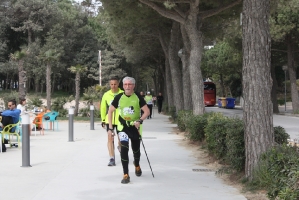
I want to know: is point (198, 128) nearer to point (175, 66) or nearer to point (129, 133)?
point (129, 133)

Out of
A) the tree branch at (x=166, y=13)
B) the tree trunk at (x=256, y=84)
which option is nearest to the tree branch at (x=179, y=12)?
the tree branch at (x=166, y=13)

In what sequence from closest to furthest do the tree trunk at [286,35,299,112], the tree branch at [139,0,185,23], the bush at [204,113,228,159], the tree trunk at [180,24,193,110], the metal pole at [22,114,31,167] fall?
the bush at [204,113,228,159], the metal pole at [22,114,31,167], the tree branch at [139,0,185,23], the tree trunk at [180,24,193,110], the tree trunk at [286,35,299,112]

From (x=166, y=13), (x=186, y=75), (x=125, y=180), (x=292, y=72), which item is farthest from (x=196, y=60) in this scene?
(x=292, y=72)

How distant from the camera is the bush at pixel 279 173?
16.4ft

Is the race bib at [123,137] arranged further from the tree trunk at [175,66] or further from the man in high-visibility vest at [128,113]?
the tree trunk at [175,66]

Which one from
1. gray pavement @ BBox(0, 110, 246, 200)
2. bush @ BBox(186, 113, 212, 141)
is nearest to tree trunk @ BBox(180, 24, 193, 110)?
bush @ BBox(186, 113, 212, 141)

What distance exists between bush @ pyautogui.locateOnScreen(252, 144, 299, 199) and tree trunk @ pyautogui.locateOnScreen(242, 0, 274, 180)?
0.36 m

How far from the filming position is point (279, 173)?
225 inches

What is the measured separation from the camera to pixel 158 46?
35906 mm

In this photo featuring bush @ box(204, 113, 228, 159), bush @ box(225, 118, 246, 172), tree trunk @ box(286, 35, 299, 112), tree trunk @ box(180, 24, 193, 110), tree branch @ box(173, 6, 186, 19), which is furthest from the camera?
tree trunk @ box(286, 35, 299, 112)

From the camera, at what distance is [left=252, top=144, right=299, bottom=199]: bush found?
16.4 ft

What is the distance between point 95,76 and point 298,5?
36085mm

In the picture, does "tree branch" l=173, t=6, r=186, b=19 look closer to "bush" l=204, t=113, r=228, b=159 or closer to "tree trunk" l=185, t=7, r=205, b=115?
"tree trunk" l=185, t=7, r=205, b=115

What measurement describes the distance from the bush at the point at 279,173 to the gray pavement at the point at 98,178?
0.64 metres
